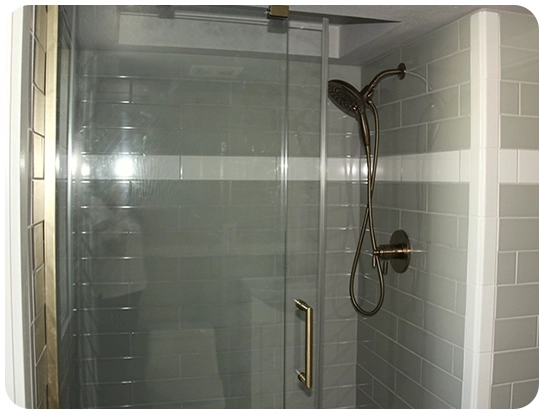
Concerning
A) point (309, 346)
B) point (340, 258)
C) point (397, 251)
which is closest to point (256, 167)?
point (309, 346)

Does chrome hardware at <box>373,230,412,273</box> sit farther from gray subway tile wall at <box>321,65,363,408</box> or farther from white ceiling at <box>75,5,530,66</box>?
white ceiling at <box>75,5,530,66</box>

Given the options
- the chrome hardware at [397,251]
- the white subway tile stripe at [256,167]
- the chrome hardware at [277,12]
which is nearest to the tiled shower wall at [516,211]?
the white subway tile stripe at [256,167]

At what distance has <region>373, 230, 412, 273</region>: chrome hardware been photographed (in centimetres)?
192

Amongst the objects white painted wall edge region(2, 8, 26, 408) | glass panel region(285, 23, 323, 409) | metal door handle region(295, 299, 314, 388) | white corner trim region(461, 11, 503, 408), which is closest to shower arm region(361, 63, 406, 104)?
white corner trim region(461, 11, 503, 408)

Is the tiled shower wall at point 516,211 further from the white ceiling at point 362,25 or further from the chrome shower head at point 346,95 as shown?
the chrome shower head at point 346,95

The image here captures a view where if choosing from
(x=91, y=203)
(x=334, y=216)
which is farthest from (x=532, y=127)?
(x=91, y=203)

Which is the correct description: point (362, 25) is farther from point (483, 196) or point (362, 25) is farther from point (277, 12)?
point (483, 196)

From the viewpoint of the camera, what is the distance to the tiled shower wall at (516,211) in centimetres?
151

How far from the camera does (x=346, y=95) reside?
6.35ft

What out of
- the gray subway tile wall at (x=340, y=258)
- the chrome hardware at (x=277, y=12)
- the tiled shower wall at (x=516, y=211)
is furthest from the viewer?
the gray subway tile wall at (x=340, y=258)

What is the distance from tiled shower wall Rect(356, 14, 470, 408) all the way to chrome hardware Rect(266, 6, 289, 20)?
1.97 feet

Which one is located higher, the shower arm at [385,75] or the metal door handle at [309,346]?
the shower arm at [385,75]

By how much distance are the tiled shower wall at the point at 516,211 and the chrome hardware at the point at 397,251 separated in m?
0.43

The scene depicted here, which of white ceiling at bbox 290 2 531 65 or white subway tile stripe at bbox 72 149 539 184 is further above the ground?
white ceiling at bbox 290 2 531 65
